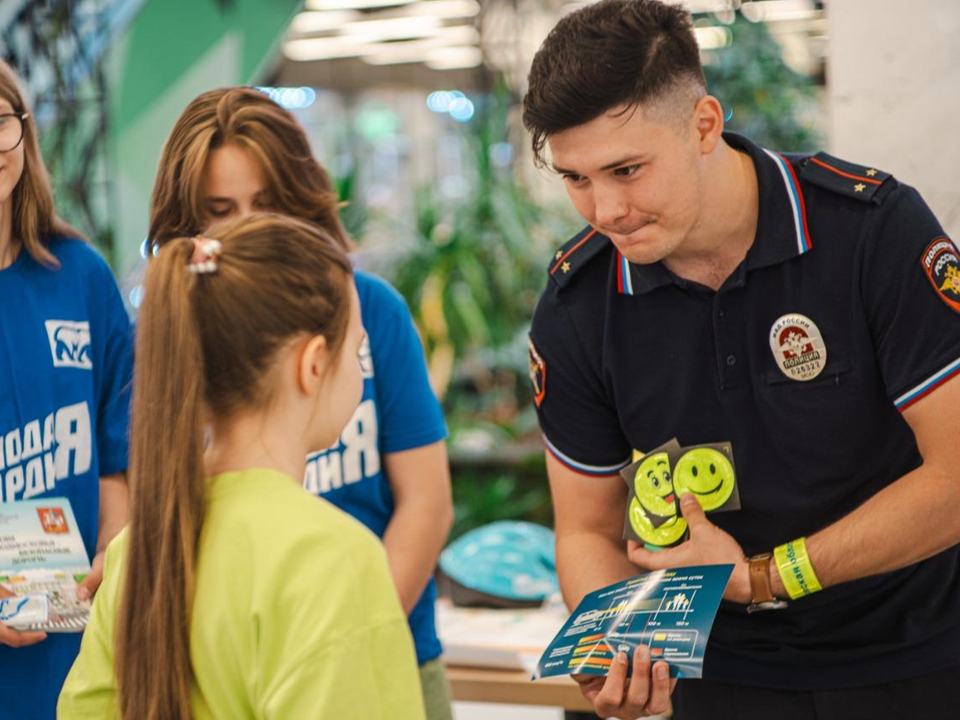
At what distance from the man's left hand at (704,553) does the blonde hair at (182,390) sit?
58 cm

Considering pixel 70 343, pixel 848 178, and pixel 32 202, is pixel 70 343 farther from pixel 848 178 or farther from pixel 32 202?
pixel 848 178

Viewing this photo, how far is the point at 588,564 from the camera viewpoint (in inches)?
69.2

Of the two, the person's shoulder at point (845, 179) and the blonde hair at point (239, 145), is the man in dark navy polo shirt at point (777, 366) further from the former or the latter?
the blonde hair at point (239, 145)

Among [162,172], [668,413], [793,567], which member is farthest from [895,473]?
[162,172]

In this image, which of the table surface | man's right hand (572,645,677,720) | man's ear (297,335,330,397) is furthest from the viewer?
the table surface

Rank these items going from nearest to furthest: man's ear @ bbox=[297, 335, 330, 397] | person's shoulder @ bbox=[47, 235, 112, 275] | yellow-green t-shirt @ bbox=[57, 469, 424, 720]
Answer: yellow-green t-shirt @ bbox=[57, 469, 424, 720]
man's ear @ bbox=[297, 335, 330, 397]
person's shoulder @ bbox=[47, 235, 112, 275]

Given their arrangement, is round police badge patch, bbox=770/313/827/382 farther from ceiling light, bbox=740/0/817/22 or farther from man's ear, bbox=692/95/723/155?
ceiling light, bbox=740/0/817/22

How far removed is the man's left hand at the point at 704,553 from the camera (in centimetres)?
154

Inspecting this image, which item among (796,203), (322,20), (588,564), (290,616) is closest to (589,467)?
(588,564)

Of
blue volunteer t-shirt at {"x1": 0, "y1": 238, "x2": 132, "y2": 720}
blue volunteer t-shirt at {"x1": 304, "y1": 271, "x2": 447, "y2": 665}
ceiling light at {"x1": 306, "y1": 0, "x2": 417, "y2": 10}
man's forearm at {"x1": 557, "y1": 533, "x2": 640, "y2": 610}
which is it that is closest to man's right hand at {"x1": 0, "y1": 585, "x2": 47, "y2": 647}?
blue volunteer t-shirt at {"x1": 0, "y1": 238, "x2": 132, "y2": 720}

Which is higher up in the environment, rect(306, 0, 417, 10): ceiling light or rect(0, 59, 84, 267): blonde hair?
rect(306, 0, 417, 10): ceiling light

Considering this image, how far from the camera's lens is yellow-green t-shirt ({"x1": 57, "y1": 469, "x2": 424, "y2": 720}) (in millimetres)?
1156

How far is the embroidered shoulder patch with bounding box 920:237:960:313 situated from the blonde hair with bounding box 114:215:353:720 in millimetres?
787

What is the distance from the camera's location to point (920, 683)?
1590mm
